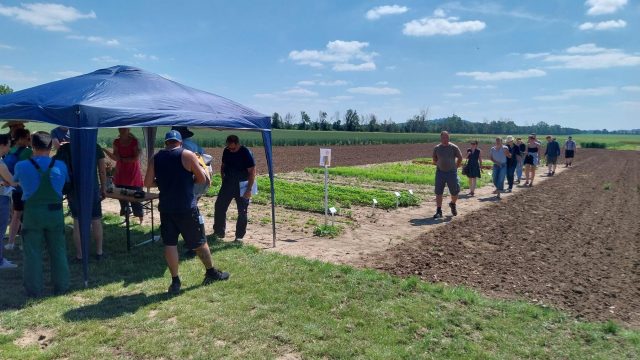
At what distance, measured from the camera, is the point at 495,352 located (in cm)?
440

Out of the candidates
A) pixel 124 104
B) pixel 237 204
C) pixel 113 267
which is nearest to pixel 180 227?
pixel 113 267

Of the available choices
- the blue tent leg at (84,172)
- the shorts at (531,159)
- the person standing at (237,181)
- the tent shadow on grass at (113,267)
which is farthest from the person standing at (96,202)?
the shorts at (531,159)

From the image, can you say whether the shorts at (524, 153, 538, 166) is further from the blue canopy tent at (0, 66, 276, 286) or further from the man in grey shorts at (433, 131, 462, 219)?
the blue canopy tent at (0, 66, 276, 286)

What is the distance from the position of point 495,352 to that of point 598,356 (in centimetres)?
94

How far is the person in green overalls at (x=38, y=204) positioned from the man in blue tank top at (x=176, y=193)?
1070 millimetres

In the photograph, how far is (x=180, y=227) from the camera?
564 centimetres

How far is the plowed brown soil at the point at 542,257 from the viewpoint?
6.10 metres

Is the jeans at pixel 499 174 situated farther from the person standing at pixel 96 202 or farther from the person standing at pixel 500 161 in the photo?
the person standing at pixel 96 202

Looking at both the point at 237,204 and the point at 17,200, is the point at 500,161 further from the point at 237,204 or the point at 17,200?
the point at 17,200

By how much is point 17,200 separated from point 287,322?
14.4 ft

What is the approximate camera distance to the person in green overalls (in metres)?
5.34

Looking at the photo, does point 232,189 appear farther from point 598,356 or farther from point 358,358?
point 598,356

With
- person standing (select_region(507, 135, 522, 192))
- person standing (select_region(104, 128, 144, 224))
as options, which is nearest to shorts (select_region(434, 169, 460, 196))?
person standing (select_region(507, 135, 522, 192))

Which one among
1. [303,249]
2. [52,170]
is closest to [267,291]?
[303,249]
